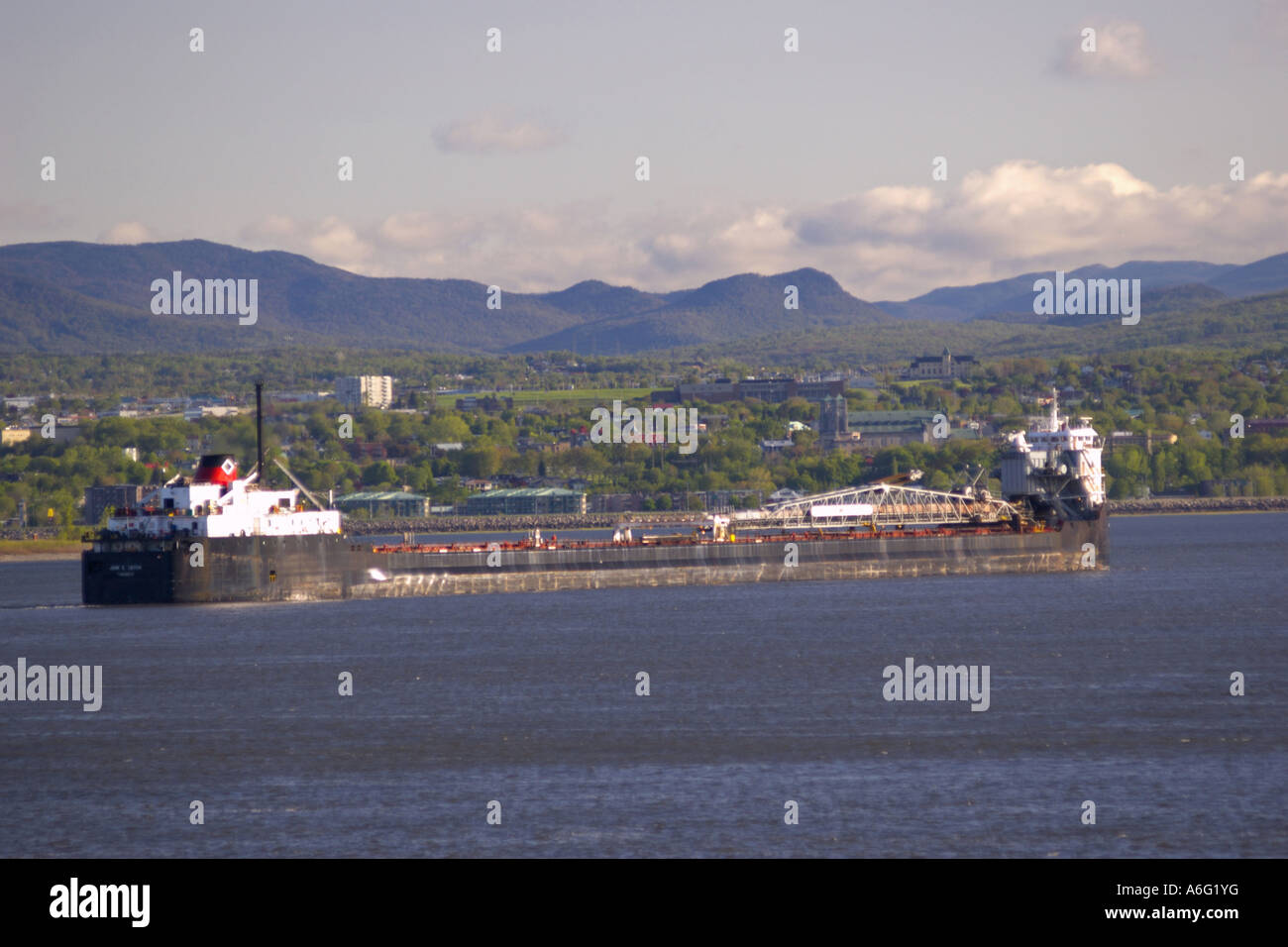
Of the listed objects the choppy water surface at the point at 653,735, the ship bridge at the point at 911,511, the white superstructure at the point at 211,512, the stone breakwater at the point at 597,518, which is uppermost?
the white superstructure at the point at 211,512

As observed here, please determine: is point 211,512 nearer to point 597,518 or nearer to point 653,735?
point 653,735

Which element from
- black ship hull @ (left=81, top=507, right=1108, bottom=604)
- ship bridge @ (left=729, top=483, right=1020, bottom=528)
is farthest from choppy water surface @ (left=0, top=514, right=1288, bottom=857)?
ship bridge @ (left=729, top=483, right=1020, bottom=528)

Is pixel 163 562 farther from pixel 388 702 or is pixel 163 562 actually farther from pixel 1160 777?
pixel 1160 777

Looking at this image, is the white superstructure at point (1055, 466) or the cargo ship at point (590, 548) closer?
the cargo ship at point (590, 548)

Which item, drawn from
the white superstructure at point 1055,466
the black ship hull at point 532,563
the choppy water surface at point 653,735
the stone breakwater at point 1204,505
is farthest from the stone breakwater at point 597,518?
the choppy water surface at point 653,735

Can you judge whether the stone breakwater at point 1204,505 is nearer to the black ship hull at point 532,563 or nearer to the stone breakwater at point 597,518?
the stone breakwater at point 597,518

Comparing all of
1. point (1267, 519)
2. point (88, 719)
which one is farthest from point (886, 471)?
point (88, 719)

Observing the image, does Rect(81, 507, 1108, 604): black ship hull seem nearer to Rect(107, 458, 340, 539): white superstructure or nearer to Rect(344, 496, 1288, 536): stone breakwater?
Rect(107, 458, 340, 539): white superstructure
